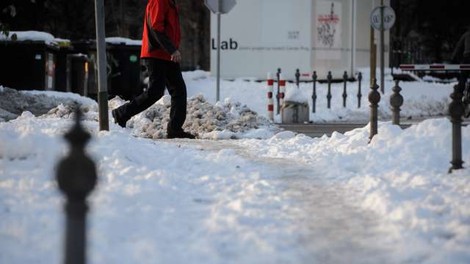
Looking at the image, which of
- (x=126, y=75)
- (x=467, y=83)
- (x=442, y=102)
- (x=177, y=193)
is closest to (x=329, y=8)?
(x=442, y=102)

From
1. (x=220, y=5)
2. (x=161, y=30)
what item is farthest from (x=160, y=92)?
(x=220, y=5)

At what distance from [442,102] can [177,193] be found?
1929 centimetres

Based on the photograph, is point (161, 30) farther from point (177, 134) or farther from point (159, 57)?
point (177, 134)

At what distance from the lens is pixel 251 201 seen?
5.11 meters

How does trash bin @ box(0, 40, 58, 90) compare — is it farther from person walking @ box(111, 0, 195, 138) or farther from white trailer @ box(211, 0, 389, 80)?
person walking @ box(111, 0, 195, 138)

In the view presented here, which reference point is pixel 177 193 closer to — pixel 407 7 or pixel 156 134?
pixel 156 134

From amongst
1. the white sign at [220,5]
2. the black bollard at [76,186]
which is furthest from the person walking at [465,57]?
the black bollard at [76,186]

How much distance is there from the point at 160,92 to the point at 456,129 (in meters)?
4.18

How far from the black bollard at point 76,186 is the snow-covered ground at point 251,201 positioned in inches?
12.1

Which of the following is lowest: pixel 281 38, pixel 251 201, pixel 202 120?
pixel 251 201

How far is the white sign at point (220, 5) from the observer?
51.3 feet

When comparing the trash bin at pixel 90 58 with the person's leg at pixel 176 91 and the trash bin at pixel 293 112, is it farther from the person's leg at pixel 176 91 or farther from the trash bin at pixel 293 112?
the person's leg at pixel 176 91

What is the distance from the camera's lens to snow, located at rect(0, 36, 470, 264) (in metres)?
4.04

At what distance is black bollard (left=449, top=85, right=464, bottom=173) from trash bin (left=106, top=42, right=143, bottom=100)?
1895 cm
